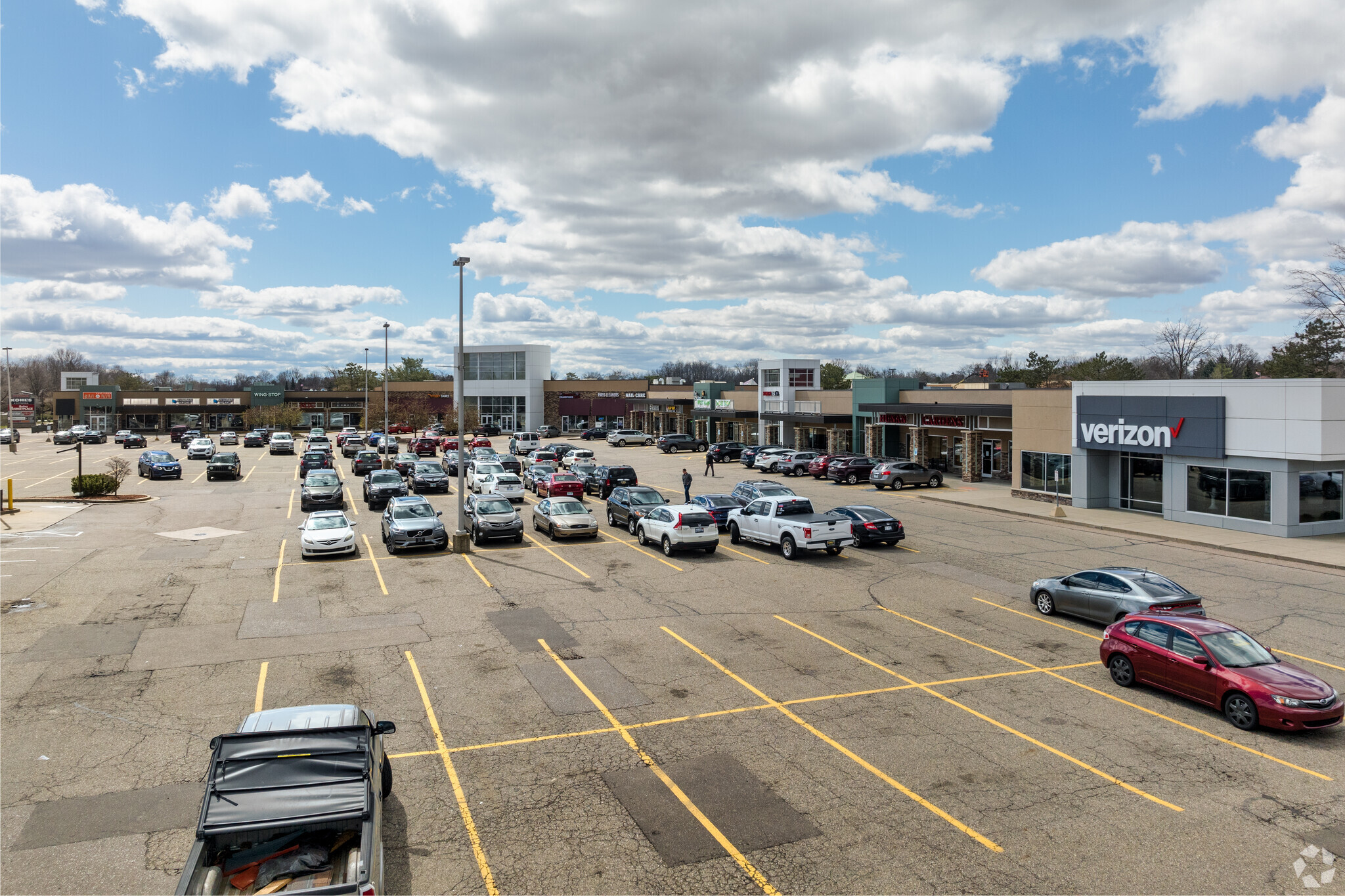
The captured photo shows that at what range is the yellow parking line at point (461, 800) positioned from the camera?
25.2 ft

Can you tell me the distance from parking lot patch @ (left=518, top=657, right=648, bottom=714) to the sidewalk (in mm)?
21594

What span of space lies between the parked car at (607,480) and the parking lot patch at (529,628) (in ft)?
68.9

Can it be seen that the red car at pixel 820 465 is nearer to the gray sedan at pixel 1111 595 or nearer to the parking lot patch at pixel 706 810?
the gray sedan at pixel 1111 595

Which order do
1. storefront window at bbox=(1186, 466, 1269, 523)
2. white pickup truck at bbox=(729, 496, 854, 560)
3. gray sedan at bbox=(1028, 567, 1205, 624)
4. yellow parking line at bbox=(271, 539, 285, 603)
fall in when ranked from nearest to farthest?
1. gray sedan at bbox=(1028, 567, 1205, 624)
2. yellow parking line at bbox=(271, 539, 285, 603)
3. white pickup truck at bbox=(729, 496, 854, 560)
4. storefront window at bbox=(1186, 466, 1269, 523)

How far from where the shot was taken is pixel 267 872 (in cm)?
632

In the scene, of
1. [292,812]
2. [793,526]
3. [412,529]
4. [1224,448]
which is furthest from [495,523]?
[1224,448]

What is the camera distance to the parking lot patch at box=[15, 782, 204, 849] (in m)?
8.44

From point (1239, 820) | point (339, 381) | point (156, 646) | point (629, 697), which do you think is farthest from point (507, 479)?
point (339, 381)

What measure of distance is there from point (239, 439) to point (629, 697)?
8511 centimetres

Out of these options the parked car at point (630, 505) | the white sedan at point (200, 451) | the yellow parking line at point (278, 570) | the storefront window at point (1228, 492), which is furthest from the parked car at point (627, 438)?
the storefront window at point (1228, 492)

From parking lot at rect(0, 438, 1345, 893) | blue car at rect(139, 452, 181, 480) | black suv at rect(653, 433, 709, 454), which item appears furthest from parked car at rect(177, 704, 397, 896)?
black suv at rect(653, 433, 709, 454)

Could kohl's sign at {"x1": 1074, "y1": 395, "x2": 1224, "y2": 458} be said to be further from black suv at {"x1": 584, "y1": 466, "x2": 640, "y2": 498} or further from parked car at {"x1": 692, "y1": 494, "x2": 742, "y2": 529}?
black suv at {"x1": 584, "y1": 466, "x2": 640, "y2": 498}

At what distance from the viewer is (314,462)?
48.4 m

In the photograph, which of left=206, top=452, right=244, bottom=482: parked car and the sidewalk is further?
left=206, top=452, right=244, bottom=482: parked car
